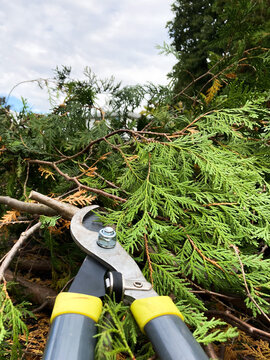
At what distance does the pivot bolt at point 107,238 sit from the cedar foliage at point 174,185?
51mm

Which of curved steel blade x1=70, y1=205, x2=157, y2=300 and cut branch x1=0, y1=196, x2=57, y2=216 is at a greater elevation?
cut branch x1=0, y1=196, x2=57, y2=216

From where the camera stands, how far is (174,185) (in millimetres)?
1019

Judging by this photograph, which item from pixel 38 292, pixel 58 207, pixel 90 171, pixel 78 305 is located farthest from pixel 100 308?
pixel 38 292

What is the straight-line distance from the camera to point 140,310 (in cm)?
65

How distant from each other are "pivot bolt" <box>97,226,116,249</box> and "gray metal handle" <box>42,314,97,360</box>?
26 cm

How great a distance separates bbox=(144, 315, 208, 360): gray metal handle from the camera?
20.6 inches

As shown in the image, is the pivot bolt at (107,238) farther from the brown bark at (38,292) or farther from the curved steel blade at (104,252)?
the brown bark at (38,292)

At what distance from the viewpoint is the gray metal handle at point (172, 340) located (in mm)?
523

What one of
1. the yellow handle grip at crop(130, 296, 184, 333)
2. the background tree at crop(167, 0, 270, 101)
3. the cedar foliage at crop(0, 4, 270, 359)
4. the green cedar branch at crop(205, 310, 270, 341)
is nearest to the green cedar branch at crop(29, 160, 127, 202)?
the cedar foliage at crop(0, 4, 270, 359)

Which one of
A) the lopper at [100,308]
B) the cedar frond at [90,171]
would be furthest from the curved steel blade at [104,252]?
the cedar frond at [90,171]

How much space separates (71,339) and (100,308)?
0.13 meters

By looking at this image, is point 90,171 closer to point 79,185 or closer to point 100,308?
point 79,185

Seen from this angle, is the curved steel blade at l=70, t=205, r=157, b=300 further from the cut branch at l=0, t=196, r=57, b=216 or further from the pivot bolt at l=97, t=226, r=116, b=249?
the cut branch at l=0, t=196, r=57, b=216

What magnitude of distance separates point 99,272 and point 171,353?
34cm
